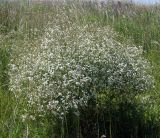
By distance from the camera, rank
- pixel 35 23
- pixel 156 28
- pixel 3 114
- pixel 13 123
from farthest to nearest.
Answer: pixel 156 28 → pixel 35 23 → pixel 3 114 → pixel 13 123

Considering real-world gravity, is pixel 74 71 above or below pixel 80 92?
above

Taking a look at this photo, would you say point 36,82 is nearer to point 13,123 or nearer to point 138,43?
point 13,123

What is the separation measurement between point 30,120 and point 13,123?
0.85 feet

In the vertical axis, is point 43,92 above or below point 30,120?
above

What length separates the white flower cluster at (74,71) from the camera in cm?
375

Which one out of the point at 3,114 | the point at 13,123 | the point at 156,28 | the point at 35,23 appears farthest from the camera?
the point at 156,28

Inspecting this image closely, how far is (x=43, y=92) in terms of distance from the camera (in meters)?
3.78

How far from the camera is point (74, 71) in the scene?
3770mm

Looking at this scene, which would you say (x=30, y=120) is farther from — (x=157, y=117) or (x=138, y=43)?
(x=138, y=43)

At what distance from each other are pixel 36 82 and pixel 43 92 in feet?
0.51

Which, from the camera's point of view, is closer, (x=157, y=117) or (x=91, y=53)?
(x=91, y=53)

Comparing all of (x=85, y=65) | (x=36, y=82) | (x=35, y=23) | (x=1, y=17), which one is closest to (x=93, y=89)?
(x=85, y=65)

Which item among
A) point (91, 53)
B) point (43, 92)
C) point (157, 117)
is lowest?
point (157, 117)

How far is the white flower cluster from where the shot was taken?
375 centimetres
